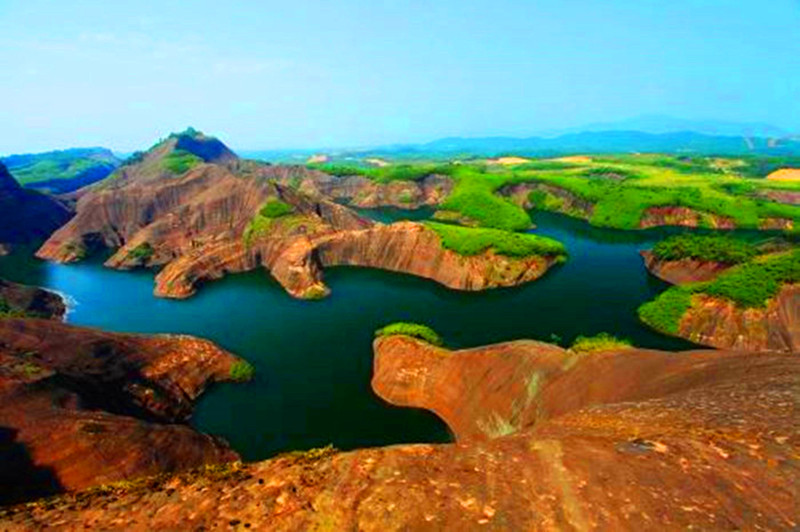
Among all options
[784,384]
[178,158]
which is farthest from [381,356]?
[178,158]

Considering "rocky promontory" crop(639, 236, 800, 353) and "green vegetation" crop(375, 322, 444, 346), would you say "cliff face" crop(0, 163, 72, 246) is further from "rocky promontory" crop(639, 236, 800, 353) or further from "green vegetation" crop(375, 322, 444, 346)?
"rocky promontory" crop(639, 236, 800, 353)

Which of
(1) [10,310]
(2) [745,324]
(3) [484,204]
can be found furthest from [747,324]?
(1) [10,310]

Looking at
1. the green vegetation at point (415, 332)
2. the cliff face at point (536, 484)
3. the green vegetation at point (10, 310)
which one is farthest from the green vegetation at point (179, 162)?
the cliff face at point (536, 484)

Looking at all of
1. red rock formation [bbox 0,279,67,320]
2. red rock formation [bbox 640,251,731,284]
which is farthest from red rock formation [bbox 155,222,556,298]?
red rock formation [bbox 640,251,731,284]

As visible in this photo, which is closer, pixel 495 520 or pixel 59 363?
pixel 495 520

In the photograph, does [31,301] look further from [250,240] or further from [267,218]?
[267,218]

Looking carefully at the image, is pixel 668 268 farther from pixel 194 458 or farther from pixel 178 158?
pixel 178 158

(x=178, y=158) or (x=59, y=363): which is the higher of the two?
(x=178, y=158)
